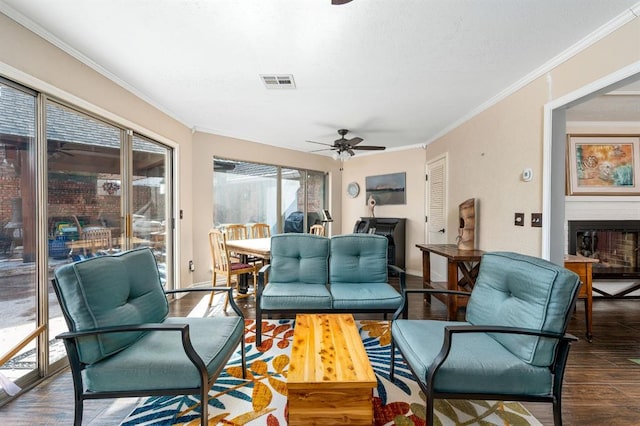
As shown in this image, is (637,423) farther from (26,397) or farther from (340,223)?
(340,223)

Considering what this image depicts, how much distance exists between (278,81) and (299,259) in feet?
5.79

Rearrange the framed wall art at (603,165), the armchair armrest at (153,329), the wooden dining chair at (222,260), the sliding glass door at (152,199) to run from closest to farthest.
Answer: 1. the armchair armrest at (153,329)
2. the sliding glass door at (152,199)
3. the wooden dining chair at (222,260)
4. the framed wall art at (603,165)

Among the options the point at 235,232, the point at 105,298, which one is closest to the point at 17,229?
the point at 105,298

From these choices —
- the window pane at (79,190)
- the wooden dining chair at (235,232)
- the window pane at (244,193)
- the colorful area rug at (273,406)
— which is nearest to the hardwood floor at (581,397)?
the colorful area rug at (273,406)

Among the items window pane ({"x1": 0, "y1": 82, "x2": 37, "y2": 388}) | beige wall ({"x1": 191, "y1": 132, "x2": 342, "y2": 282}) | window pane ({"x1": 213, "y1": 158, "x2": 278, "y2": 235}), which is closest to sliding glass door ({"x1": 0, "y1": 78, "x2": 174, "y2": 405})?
window pane ({"x1": 0, "y1": 82, "x2": 37, "y2": 388})

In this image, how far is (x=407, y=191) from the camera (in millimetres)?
5215

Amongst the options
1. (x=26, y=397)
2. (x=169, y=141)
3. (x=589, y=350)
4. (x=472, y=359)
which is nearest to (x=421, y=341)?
(x=472, y=359)

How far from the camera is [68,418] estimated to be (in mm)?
1559

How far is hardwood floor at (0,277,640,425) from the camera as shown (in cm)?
155

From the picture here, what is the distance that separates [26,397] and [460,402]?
2.75m

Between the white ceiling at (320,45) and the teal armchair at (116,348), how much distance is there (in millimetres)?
1590

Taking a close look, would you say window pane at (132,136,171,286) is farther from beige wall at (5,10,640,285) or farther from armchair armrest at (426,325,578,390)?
armchair armrest at (426,325,578,390)

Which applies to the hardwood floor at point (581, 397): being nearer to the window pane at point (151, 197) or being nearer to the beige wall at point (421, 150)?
the beige wall at point (421, 150)

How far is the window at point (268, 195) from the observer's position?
455cm
